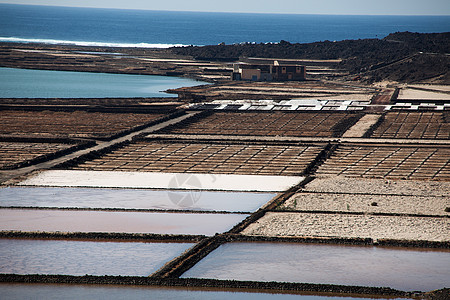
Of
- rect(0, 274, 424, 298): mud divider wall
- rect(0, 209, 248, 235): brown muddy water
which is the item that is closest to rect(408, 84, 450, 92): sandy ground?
rect(0, 209, 248, 235): brown muddy water

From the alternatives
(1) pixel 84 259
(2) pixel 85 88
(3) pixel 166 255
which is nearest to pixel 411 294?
(3) pixel 166 255

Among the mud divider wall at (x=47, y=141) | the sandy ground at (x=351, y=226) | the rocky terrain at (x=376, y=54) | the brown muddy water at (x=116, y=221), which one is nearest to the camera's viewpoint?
the sandy ground at (x=351, y=226)

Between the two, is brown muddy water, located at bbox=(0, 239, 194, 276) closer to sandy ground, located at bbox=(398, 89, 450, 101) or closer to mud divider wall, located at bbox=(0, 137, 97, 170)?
mud divider wall, located at bbox=(0, 137, 97, 170)

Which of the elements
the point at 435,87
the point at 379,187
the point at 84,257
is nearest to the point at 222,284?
the point at 84,257

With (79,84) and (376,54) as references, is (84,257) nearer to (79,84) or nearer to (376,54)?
(79,84)

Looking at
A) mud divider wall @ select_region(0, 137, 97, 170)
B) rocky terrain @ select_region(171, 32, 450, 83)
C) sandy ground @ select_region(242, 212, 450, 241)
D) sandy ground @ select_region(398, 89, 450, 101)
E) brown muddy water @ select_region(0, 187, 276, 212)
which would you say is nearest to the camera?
sandy ground @ select_region(242, 212, 450, 241)

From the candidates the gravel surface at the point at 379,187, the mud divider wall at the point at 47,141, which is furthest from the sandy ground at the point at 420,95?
the mud divider wall at the point at 47,141

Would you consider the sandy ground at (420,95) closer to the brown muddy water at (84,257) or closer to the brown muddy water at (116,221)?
the brown muddy water at (116,221)
